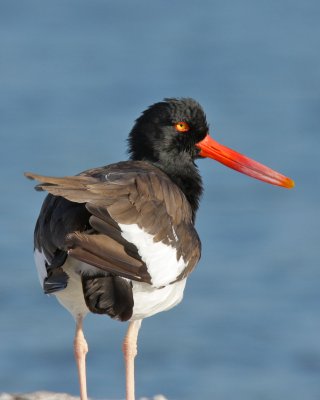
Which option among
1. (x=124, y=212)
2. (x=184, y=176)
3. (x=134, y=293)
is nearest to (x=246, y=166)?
(x=184, y=176)

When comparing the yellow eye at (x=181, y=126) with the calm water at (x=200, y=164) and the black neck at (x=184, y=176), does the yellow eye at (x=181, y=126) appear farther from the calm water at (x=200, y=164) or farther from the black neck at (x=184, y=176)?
the calm water at (x=200, y=164)

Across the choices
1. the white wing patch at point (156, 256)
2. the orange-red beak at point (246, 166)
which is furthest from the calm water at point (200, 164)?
the white wing patch at point (156, 256)

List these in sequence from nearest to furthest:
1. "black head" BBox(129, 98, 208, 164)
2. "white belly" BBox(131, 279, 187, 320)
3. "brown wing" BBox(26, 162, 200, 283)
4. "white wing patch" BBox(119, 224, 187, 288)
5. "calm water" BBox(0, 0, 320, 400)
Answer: "brown wing" BBox(26, 162, 200, 283) < "white wing patch" BBox(119, 224, 187, 288) < "white belly" BBox(131, 279, 187, 320) < "black head" BBox(129, 98, 208, 164) < "calm water" BBox(0, 0, 320, 400)

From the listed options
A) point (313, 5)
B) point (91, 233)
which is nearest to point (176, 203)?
point (91, 233)

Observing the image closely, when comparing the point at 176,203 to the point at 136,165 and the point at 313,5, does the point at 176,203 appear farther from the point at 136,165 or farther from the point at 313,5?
the point at 313,5

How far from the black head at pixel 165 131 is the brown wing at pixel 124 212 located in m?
0.23

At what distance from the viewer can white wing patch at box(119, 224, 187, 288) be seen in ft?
21.7

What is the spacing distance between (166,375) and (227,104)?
13.4 ft

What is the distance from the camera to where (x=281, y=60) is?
16.0m

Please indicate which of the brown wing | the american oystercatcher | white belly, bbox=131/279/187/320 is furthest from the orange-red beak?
white belly, bbox=131/279/187/320

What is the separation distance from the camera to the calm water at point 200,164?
11703 mm

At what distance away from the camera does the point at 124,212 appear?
6621 mm

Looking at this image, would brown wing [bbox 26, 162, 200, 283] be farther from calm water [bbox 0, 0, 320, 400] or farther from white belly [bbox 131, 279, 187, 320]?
calm water [bbox 0, 0, 320, 400]

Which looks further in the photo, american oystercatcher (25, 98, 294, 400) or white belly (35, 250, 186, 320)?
white belly (35, 250, 186, 320)
